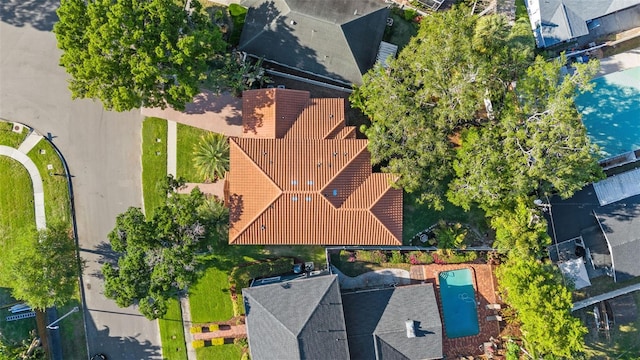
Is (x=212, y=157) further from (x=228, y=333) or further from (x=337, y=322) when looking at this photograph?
(x=337, y=322)

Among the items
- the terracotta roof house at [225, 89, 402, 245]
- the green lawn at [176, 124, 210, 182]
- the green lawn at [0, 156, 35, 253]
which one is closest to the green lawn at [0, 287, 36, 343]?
the green lawn at [0, 156, 35, 253]

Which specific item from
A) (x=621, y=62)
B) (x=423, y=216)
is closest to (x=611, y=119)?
(x=621, y=62)

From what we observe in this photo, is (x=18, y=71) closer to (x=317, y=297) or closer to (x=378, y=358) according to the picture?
(x=317, y=297)

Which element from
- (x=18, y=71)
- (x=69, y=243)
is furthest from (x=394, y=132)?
(x=18, y=71)

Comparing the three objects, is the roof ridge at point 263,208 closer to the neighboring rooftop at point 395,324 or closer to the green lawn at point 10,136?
the neighboring rooftop at point 395,324

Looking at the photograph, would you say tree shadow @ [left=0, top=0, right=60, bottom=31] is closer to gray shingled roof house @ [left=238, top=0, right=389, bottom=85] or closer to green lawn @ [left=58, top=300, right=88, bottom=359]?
gray shingled roof house @ [left=238, top=0, right=389, bottom=85]

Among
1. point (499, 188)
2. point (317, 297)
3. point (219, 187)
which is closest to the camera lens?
point (499, 188)

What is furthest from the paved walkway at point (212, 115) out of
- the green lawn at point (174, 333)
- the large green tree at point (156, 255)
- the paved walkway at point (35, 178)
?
the green lawn at point (174, 333)
